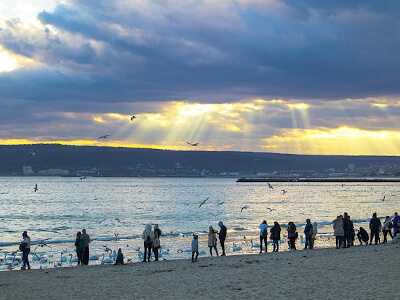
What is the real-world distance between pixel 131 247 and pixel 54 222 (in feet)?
79.3

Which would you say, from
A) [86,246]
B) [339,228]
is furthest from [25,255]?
[339,228]

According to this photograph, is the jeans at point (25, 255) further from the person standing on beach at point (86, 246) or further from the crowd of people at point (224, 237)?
the person standing on beach at point (86, 246)

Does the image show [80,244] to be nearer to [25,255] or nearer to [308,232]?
[25,255]

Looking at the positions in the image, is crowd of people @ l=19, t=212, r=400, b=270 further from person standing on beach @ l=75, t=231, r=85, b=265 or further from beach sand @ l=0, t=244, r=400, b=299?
beach sand @ l=0, t=244, r=400, b=299

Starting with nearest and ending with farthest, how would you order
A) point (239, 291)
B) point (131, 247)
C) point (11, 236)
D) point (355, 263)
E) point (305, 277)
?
point (239, 291)
point (305, 277)
point (355, 263)
point (131, 247)
point (11, 236)

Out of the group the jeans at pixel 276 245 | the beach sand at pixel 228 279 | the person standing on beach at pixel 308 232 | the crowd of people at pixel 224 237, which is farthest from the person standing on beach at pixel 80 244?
the person standing on beach at pixel 308 232

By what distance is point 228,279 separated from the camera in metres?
15.8

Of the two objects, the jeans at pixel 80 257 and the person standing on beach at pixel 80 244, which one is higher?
the person standing on beach at pixel 80 244

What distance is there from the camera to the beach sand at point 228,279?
13.5 meters

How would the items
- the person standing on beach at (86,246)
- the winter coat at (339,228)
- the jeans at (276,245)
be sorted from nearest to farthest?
the person standing on beach at (86,246) → the winter coat at (339,228) → the jeans at (276,245)

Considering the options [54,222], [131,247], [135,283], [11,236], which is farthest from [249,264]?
[54,222]

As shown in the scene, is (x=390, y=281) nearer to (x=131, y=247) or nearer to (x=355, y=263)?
(x=355, y=263)

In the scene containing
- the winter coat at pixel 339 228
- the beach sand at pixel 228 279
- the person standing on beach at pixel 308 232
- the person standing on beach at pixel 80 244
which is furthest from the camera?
the person standing on beach at pixel 308 232

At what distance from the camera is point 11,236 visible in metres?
39.2
